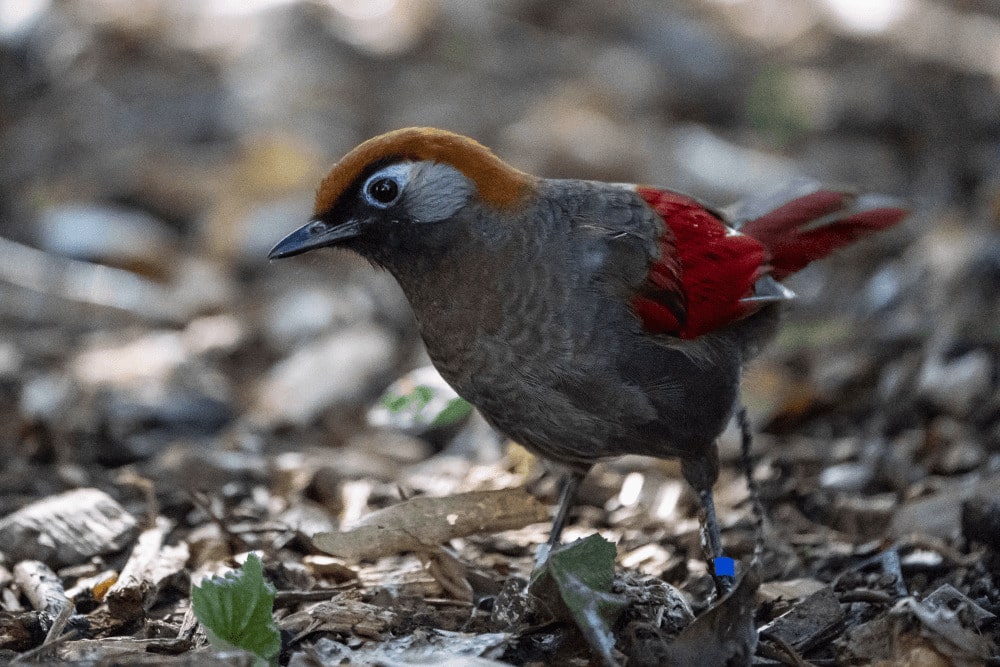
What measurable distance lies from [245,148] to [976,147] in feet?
14.4

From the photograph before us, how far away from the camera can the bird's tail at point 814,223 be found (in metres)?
4.24

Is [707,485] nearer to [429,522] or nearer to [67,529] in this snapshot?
[429,522]

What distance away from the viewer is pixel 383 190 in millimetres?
3521

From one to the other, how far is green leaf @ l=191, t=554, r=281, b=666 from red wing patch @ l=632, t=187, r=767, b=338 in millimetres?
1415

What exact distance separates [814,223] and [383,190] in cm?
169

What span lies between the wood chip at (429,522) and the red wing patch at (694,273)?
2.39 feet

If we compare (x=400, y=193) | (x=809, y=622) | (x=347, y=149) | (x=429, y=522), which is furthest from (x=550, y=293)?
(x=347, y=149)

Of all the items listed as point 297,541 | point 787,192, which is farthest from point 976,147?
point 297,541

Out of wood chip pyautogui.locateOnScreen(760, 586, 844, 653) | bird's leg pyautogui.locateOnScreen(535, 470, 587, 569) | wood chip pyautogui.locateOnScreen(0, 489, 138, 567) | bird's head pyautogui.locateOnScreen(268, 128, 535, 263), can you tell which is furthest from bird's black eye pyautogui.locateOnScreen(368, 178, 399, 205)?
wood chip pyautogui.locateOnScreen(760, 586, 844, 653)

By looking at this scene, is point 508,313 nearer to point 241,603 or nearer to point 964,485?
point 241,603

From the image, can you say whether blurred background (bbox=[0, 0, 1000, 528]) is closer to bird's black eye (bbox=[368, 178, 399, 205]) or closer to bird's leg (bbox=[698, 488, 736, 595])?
bird's leg (bbox=[698, 488, 736, 595])

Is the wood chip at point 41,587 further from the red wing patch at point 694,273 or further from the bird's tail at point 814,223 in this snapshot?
the bird's tail at point 814,223

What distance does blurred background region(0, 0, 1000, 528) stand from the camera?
4879 millimetres

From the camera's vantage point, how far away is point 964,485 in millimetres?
4027
